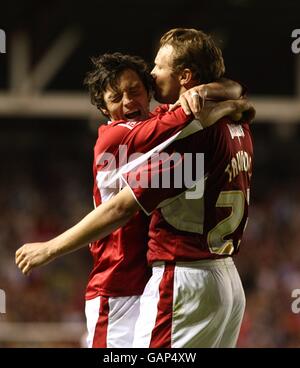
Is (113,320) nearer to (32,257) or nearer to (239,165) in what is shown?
(32,257)

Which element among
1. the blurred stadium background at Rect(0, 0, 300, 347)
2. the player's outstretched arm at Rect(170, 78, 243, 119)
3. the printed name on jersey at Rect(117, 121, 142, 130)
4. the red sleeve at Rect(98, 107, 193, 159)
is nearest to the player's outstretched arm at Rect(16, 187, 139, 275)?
the red sleeve at Rect(98, 107, 193, 159)

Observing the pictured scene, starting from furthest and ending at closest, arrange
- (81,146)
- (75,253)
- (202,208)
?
(81,146)
(75,253)
(202,208)

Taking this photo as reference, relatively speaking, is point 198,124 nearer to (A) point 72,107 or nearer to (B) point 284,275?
(A) point 72,107

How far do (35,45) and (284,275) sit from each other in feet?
15.4

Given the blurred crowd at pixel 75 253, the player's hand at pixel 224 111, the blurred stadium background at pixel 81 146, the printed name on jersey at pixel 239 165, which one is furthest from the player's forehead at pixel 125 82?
the blurred crowd at pixel 75 253

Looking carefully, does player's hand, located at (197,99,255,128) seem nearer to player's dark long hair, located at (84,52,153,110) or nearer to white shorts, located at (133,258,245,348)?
player's dark long hair, located at (84,52,153,110)

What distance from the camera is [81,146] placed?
647 inches

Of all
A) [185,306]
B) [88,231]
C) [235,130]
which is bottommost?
[185,306]

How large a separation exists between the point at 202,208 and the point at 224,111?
1.39 ft

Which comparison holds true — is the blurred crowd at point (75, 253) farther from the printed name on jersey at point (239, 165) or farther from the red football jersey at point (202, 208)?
the red football jersey at point (202, 208)

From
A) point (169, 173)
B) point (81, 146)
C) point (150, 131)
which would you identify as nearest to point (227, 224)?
point (169, 173)
